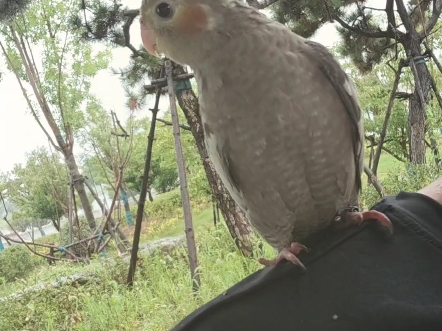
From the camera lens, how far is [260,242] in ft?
6.79

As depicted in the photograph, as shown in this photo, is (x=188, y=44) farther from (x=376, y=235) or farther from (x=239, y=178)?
(x=376, y=235)

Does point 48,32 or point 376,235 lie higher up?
point 48,32

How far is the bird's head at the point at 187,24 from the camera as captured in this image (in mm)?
679

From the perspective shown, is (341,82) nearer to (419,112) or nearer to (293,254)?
(293,254)

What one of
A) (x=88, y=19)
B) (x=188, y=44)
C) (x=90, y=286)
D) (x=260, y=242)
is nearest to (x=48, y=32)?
(x=88, y=19)

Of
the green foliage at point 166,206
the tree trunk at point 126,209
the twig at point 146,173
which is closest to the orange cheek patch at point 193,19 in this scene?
the twig at point 146,173

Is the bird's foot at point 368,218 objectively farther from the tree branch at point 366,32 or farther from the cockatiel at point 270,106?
the tree branch at point 366,32

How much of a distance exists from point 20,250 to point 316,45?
12.2 ft

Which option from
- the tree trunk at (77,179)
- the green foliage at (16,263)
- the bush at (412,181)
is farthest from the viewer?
the green foliage at (16,263)

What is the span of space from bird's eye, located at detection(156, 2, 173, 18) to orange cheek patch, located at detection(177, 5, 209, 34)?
0.06 feet

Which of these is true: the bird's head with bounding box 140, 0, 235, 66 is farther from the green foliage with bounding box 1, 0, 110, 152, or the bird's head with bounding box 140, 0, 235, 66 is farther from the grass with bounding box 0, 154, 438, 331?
the green foliage with bounding box 1, 0, 110, 152

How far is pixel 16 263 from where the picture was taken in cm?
379

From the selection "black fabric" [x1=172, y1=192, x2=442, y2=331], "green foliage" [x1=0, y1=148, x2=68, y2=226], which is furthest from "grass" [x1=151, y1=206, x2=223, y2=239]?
"black fabric" [x1=172, y1=192, x2=442, y2=331]

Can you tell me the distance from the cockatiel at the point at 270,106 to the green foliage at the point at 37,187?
3.50m
